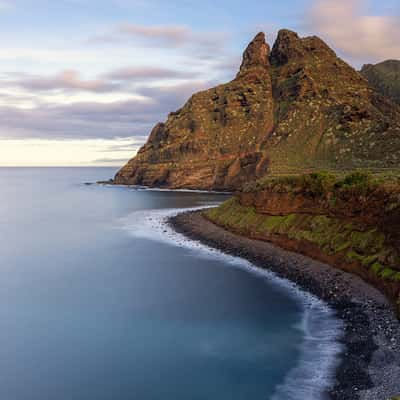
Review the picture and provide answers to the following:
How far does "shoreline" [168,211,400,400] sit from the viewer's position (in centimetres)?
2184

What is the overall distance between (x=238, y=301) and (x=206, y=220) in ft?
131

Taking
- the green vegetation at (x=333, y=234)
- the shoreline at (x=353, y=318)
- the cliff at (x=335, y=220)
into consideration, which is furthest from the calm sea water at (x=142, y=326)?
the green vegetation at (x=333, y=234)

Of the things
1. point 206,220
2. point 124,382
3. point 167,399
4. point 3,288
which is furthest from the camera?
point 206,220

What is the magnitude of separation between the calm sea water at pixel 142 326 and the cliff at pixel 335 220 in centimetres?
714

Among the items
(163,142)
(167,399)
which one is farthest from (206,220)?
(163,142)

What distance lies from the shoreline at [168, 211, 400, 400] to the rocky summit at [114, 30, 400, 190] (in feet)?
261

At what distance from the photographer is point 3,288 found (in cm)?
4338

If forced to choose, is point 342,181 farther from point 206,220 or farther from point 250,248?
point 206,220

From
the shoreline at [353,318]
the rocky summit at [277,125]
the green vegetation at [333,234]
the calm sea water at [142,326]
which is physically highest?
the rocky summit at [277,125]

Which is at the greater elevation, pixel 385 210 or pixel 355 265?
pixel 385 210

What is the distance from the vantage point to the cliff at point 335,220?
122ft

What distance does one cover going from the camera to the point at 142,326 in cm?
3281

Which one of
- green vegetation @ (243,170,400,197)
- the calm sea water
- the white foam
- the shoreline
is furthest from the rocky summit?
the white foam

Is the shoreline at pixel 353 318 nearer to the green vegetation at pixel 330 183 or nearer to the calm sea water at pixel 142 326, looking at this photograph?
the calm sea water at pixel 142 326
